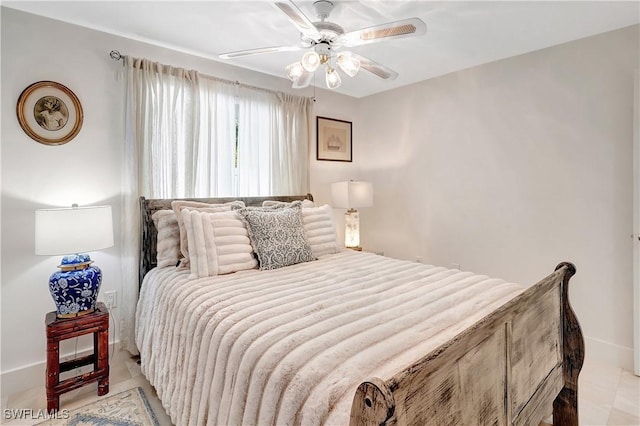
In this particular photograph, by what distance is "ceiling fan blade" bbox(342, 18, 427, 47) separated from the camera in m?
1.64

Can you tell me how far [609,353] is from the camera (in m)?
2.60

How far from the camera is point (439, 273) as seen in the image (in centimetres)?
222

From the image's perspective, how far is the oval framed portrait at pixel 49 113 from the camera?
2230 millimetres

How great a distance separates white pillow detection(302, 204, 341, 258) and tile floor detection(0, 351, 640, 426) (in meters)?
1.54

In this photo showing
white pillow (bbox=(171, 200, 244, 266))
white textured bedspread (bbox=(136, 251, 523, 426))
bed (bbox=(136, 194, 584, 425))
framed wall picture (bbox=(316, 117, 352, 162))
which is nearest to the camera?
bed (bbox=(136, 194, 584, 425))

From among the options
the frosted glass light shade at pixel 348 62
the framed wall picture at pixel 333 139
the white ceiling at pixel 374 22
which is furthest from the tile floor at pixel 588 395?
the framed wall picture at pixel 333 139

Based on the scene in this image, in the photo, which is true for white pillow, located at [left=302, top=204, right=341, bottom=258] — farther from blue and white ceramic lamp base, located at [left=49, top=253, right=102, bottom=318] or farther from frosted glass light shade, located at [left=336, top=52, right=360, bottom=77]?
blue and white ceramic lamp base, located at [left=49, top=253, right=102, bottom=318]

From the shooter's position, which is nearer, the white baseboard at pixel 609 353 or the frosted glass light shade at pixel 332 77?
the frosted glass light shade at pixel 332 77

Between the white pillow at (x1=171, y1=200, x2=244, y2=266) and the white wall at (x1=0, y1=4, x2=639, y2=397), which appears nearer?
the white wall at (x1=0, y1=4, x2=639, y2=397)

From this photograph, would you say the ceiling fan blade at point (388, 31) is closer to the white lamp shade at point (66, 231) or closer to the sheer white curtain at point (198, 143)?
the sheer white curtain at point (198, 143)

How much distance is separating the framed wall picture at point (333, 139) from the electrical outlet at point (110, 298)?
2.51m

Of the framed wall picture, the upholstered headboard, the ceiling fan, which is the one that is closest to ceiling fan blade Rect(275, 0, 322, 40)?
the ceiling fan

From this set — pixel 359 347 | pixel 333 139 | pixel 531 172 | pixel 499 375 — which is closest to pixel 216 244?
pixel 359 347

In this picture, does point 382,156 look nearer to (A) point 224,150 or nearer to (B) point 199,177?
(A) point 224,150
